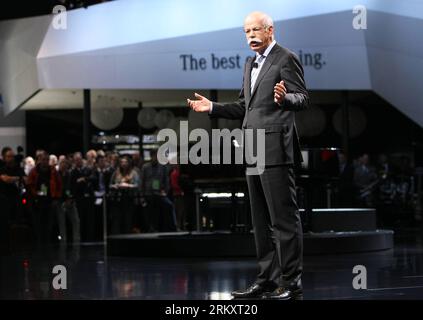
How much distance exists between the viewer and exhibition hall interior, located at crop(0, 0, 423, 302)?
4742 mm

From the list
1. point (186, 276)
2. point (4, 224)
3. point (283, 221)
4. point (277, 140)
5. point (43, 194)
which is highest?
point (277, 140)

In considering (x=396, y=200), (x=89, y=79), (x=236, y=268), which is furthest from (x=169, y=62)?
(x=236, y=268)

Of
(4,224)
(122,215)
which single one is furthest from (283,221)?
(122,215)

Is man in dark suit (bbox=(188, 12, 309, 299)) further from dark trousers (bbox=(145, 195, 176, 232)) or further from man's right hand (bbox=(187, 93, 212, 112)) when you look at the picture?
dark trousers (bbox=(145, 195, 176, 232))

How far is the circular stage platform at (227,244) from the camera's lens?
30.0ft

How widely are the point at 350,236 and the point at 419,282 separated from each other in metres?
3.54

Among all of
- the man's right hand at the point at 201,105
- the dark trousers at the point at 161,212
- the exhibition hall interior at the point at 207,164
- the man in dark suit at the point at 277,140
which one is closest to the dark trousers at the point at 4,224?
the exhibition hall interior at the point at 207,164

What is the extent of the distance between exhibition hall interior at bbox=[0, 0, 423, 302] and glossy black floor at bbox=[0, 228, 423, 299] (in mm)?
28

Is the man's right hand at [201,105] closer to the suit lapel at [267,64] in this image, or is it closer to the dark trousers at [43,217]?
the suit lapel at [267,64]

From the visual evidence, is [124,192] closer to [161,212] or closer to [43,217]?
[161,212]

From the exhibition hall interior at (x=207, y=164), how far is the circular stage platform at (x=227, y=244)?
2cm

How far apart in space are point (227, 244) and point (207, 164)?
99 cm

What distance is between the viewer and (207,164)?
8859 mm
